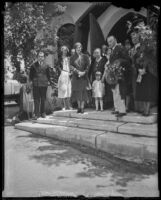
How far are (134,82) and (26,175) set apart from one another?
2.06 m

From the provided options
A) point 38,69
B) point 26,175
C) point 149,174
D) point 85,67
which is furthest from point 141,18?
point 26,175

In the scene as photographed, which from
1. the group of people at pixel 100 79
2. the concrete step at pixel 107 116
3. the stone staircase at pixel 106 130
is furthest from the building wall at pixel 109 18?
the stone staircase at pixel 106 130

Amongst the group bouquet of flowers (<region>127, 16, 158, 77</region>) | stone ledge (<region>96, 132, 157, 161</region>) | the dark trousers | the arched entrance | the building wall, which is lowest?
stone ledge (<region>96, 132, 157, 161</region>)

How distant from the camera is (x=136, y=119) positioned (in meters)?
3.79

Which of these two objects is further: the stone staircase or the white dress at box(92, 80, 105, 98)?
the white dress at box(92, 80, 105, 98)

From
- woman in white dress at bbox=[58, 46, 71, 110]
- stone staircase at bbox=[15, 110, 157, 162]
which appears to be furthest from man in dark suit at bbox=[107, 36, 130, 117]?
woman in white dress at bbox=[58, 46, 71, 110]

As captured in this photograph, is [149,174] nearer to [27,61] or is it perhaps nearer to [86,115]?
[86,115]

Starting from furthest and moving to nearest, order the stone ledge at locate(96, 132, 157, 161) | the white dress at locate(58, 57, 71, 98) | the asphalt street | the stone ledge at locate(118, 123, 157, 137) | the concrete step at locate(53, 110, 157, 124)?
the white dress at locate(58, 57, 71, 98) → the concrete step at locate(53, 110, 157, 124) → the stone ledge at locate(118, 123, 157, 137) → the stone ledge at locate(96, 132, 157, 161) → the asphalt street

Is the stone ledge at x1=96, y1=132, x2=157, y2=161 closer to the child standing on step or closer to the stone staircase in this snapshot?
the stone staircase

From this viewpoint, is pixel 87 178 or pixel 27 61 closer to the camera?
pixel 87 178

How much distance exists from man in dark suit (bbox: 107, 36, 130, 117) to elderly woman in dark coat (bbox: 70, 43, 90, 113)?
1.60 ft

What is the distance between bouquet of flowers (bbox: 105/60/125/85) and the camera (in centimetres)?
397

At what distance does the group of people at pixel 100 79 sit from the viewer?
3.83 meters

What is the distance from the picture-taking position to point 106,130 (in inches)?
151
